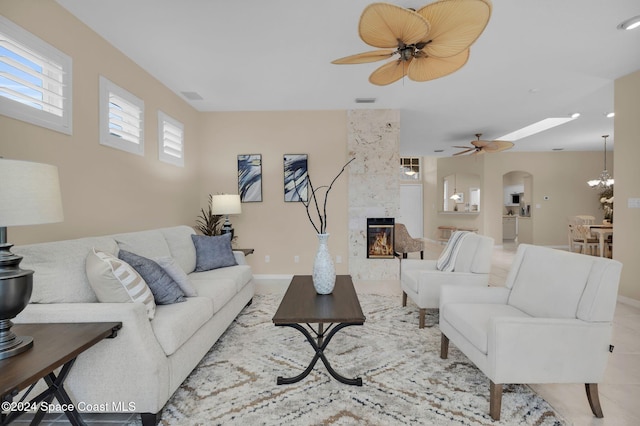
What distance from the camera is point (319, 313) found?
191cm

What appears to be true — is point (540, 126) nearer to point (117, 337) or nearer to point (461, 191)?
point (461, 191)

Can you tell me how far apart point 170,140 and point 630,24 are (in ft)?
16.4

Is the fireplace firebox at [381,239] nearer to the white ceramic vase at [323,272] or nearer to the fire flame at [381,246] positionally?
the fire flame at [381,246]

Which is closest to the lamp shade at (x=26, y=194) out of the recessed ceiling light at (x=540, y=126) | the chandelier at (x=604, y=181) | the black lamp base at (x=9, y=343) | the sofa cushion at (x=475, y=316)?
the black lamp base at (x=9, y=343)

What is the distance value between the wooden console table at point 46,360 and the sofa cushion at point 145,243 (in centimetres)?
106

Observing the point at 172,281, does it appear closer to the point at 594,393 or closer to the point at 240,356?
the point at 240,356

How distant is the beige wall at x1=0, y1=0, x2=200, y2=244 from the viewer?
2.12 meters

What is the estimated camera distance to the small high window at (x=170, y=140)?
3822 mm

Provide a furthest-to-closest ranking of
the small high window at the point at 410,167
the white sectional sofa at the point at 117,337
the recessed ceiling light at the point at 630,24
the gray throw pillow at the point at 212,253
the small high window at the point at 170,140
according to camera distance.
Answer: the small high window at the point at 410,167 → the small high window at the point at 170,140 → the gray throw pillow at the point at 212,253 → the recessed ceiling light at the point at 630,24 → the white sectional sofa at the point at 117,337

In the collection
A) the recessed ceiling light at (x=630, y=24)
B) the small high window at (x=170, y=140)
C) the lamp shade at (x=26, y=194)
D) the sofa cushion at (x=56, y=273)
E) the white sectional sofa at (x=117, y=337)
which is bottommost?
the white sectional sofa at (x=117, y=337)

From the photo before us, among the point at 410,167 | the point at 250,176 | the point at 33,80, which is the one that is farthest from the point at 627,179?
the point at 410,167

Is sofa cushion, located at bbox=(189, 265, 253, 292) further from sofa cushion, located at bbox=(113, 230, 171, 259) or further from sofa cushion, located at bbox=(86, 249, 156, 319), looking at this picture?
sofa cushion, located at bbox=(86, 249, 156, 319)

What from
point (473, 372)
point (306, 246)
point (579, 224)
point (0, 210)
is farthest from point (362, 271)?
point (579, 224)

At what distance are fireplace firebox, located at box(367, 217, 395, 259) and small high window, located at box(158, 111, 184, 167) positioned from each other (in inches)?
120
